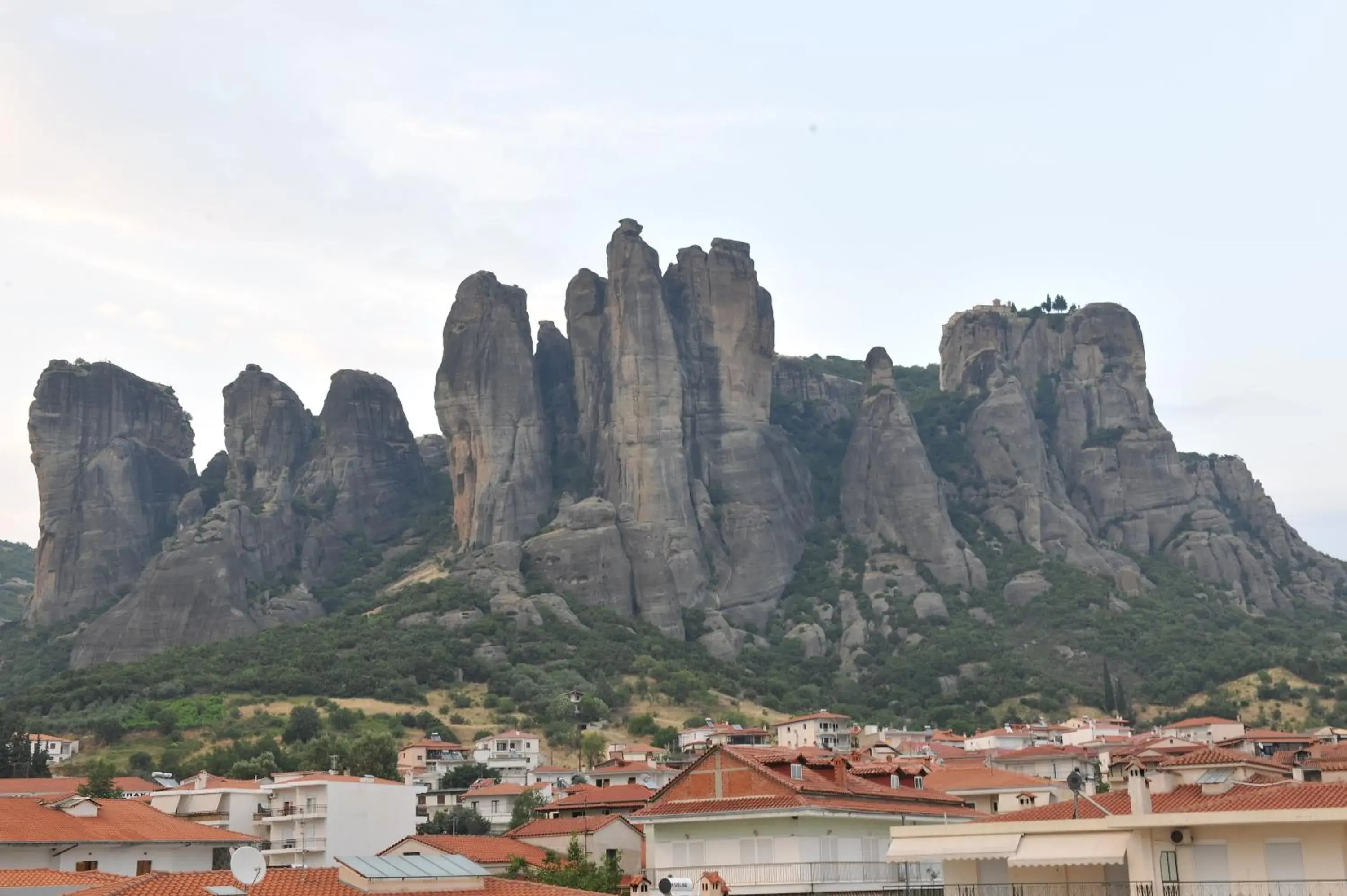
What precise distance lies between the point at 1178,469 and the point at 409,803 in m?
137

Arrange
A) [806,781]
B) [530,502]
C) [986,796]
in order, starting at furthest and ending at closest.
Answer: [530,502] → [986,796] → [806,781]

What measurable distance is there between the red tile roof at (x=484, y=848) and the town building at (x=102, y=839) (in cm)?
717

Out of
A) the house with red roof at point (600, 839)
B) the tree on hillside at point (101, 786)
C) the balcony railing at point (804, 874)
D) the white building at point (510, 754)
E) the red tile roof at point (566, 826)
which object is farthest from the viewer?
the white building at point (510, 754)

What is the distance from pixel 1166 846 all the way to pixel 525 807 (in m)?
64.3

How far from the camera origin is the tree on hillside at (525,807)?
91938mm

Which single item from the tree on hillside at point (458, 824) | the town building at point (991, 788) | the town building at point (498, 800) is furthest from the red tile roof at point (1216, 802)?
the town building at point (498, 800)

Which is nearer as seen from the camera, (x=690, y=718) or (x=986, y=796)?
(x=986, y=796)

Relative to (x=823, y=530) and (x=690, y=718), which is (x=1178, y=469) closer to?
(x=823, y=530)

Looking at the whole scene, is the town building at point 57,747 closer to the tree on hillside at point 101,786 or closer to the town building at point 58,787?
the tree on hillside at point 101,786

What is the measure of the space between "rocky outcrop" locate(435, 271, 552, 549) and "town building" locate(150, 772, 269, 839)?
93148 mm

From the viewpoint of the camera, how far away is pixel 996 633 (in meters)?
168

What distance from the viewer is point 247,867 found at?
33.1m

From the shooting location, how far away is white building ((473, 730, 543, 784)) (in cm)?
11550

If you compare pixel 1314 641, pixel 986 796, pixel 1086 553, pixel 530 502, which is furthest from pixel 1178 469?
pixel 986 796
